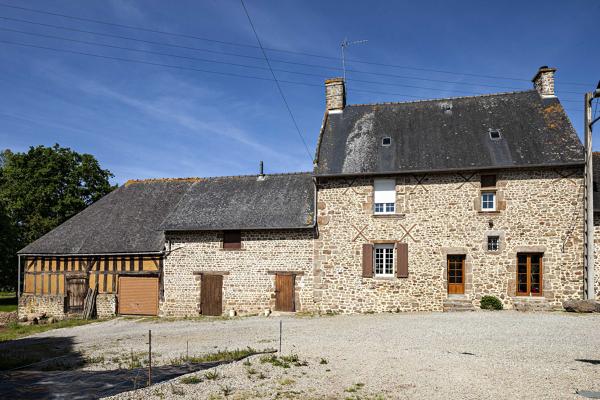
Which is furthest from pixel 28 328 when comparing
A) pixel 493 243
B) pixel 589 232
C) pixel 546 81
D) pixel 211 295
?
pixel 546 81

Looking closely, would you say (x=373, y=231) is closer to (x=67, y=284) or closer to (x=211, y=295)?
(x=211, y=295)

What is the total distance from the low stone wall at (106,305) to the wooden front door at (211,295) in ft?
12.1

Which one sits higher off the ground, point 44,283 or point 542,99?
point 542,99

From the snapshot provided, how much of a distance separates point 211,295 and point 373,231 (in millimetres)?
6400

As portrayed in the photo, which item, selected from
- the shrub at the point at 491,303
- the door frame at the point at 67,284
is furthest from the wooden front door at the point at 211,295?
the shrub at the point at 491,303

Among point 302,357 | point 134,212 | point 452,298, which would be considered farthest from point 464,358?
point 134,212

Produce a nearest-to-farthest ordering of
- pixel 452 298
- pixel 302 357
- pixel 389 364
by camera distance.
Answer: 1. pixel 389 364
2. pixel 302 357
3. pixel 452 298

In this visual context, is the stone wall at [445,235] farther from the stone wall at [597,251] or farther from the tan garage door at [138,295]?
the tan garage door at [138,295]

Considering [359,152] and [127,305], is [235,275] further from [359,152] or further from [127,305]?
[359,152]

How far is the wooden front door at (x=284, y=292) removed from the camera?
16344 mm

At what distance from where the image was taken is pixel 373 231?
16.0 metres

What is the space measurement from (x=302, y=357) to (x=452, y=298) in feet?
26.0

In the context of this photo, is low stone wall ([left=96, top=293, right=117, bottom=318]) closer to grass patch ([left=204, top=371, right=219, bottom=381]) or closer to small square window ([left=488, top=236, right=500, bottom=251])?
grass patch ([left=204, top=371, right=219, bottom=381])

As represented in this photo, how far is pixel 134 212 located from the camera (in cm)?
1980
